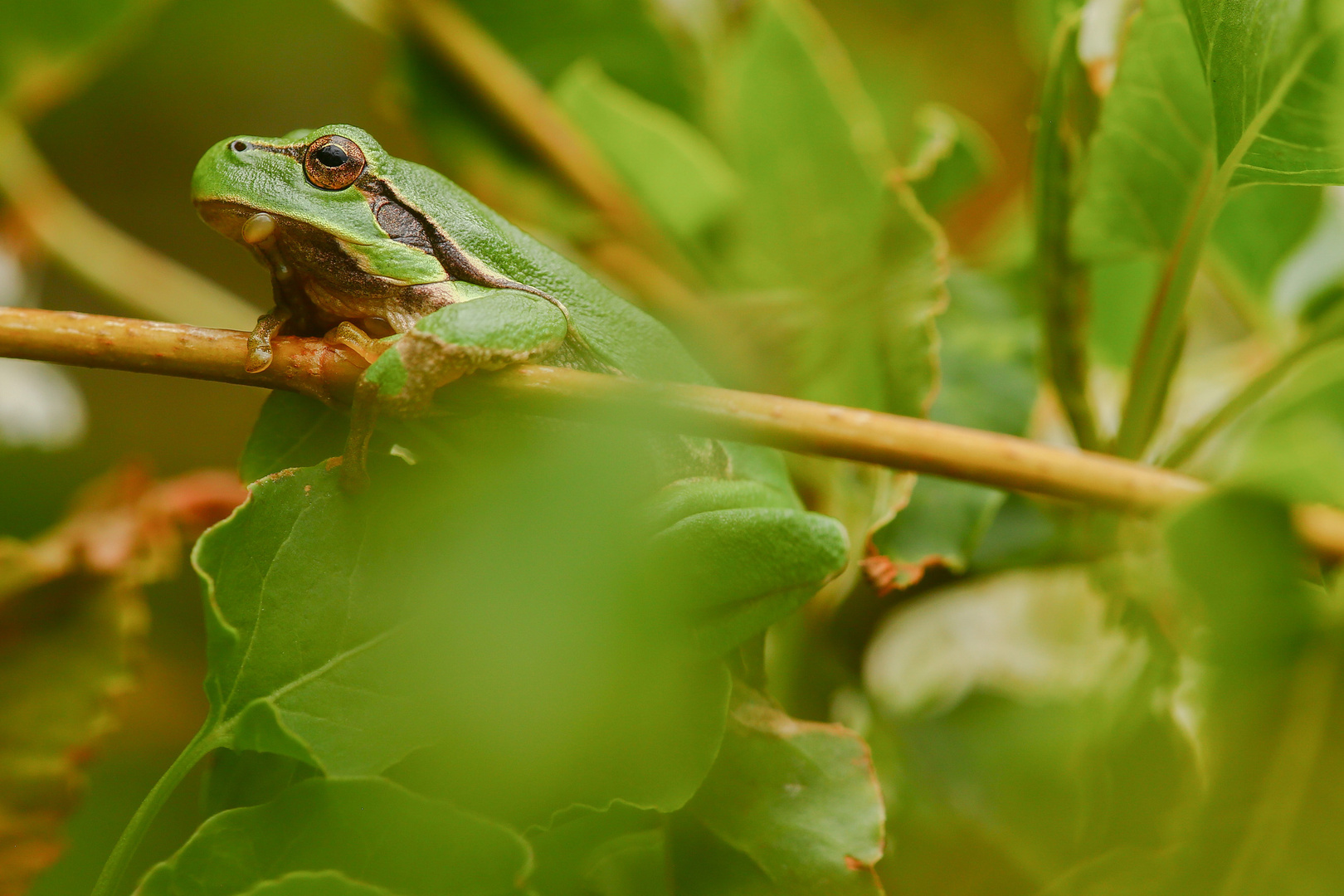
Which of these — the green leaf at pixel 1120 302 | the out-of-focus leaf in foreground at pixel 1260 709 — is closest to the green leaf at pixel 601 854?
the out-of-focus leaf in foreground at pixel 1260 709

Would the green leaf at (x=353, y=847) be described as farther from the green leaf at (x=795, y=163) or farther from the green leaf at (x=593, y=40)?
the green leaf at (x=593, y=40)

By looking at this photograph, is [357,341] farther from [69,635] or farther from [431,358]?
[69,635]

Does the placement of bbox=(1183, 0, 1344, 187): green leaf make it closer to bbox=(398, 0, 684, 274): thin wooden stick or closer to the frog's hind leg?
the frog's hind leg

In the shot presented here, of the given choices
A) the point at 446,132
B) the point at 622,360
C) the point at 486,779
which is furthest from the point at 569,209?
the point at 486,779

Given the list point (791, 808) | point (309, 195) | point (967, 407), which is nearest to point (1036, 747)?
point (967, 407)

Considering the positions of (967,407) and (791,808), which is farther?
(967,407)

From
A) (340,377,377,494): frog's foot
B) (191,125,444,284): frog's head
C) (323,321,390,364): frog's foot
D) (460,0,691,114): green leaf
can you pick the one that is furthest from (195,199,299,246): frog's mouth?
(460,0,691,114): green leaf

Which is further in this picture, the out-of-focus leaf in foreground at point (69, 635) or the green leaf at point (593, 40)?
the green leaf at point (593, 40)
